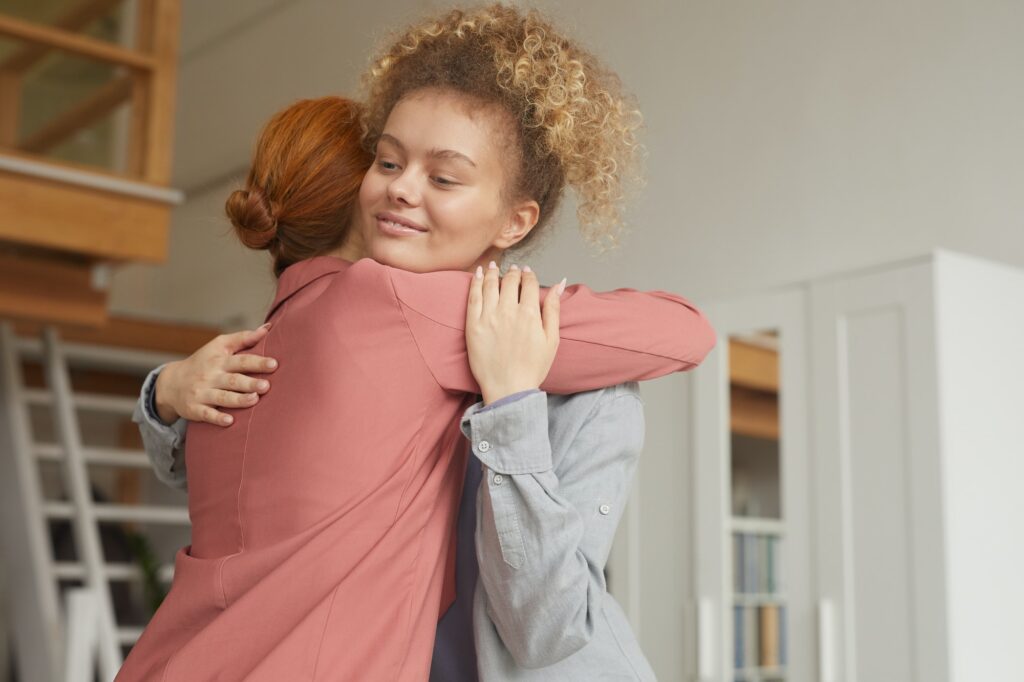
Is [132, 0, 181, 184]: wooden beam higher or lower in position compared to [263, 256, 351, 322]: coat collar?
higher

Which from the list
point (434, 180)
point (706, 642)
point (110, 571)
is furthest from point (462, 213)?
point (110, 571)

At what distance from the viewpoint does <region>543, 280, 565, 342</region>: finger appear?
48.8 inches

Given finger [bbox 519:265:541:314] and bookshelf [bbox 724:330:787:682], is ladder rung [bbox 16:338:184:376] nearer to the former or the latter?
bookshelf [bbox 724:330:787:682]

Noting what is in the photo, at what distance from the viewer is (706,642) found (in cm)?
329

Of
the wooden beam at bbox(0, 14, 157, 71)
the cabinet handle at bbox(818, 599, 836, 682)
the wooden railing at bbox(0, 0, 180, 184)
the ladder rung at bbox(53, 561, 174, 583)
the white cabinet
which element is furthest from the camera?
the ladder rung at bbox(53, 561, 174, 583)

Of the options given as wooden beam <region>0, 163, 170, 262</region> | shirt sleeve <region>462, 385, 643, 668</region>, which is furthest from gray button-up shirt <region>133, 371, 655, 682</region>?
wooden beam <region>0, 163, 170, 262</region>

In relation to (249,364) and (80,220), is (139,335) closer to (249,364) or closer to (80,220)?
(80,220)

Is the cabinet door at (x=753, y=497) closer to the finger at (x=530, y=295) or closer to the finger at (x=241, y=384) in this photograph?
the finger at (x=530, y=295)

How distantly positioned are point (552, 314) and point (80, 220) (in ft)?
11.1

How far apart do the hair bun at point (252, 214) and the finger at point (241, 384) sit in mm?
218

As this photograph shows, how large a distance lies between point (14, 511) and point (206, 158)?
2813 millimetres

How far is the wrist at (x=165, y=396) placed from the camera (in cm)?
145

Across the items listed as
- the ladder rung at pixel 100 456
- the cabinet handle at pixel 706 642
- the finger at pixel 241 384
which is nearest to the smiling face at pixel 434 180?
the finger at pixel 241 384

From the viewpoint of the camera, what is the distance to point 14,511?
4855mm
